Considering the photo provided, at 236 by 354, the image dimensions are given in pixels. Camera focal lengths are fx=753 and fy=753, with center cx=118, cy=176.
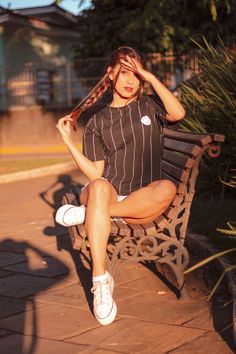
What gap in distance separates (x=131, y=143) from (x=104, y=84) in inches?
18.3

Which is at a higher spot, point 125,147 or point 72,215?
point 125,147

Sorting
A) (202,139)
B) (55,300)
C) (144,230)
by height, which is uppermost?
(202,139)

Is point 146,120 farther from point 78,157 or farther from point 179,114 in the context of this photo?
point 78,157

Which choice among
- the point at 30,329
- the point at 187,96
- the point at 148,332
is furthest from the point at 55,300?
the point at 187,96

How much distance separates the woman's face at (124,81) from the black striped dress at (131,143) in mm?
115

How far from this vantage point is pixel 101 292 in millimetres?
4480

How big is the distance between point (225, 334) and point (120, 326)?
62cm

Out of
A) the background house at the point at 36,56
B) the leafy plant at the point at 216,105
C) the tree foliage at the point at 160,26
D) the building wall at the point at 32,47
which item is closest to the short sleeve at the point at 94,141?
the leafy plant at the point at 216,105

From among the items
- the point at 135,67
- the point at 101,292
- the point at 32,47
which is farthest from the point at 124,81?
the point at 32,47

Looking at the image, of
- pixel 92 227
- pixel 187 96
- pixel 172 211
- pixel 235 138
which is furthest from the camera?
pixel 187 96

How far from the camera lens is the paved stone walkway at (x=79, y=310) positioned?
405 centimetres

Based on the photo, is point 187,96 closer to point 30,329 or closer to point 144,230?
point 144,230

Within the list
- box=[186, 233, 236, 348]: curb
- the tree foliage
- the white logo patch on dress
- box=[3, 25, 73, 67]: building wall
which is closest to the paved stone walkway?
box=[186, 233, 236, 348]: curb

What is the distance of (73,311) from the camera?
15.6 ft
